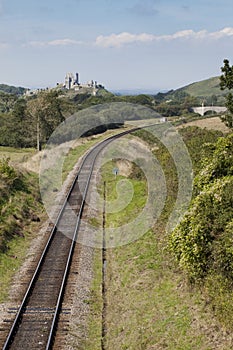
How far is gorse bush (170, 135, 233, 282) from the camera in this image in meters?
13.1

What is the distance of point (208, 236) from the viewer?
47.3 feet

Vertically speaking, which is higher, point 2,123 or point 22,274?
point 2,123

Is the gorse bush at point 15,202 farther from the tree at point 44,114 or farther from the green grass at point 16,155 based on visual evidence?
the tree at point 44,114

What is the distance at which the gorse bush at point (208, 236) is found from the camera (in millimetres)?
13055

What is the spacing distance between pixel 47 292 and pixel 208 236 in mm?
6440

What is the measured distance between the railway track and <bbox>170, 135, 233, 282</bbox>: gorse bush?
4.80 m

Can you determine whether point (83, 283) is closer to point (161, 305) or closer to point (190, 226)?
point (161, 305)

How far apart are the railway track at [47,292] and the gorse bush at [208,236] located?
4796 mm

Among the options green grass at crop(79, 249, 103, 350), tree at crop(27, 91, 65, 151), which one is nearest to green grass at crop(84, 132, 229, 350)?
green grass at crop(79, 249, 103, 350)

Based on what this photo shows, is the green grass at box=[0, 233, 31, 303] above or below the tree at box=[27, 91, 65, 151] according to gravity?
below

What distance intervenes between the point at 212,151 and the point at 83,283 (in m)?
8.45

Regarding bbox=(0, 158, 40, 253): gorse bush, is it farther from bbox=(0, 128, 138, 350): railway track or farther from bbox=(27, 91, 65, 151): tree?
bbox=(27, 91, 65, 151): tree

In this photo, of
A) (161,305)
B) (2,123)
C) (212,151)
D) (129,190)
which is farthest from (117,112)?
(161,305)

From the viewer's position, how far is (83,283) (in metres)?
17.4
